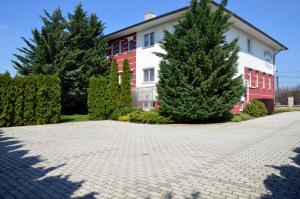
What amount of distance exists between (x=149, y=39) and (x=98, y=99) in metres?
7.43

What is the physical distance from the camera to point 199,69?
15.0m

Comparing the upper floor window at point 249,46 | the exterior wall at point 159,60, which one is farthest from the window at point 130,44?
the upper floor window at point 249,46

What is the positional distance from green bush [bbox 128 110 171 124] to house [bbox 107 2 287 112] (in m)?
4.61

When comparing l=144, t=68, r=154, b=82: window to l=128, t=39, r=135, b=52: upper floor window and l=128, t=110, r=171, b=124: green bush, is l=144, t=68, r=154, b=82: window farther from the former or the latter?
l=128, t=110, r=171, b=124: green bush

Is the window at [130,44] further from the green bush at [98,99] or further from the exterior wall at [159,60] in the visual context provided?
the green bush at [98,99]

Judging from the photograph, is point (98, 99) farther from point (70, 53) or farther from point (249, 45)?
point (249, 45)

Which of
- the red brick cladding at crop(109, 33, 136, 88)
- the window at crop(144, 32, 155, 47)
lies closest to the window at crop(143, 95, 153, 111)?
the red brick cladding at crop(109, 33, 136, 88)

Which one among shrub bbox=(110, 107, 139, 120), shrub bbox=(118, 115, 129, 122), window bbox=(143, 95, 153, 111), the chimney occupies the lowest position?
shrub bbox=(118, 115, 129, 122)

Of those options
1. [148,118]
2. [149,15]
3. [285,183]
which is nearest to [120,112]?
[148,118]

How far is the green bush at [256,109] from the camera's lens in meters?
20.6

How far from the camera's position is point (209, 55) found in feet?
50.2

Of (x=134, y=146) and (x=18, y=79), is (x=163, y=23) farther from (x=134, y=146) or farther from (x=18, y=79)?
(x=134, y=146)

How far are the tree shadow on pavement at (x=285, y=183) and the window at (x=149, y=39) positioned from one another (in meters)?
18.9

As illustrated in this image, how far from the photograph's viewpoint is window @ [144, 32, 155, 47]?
23747mm
